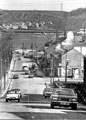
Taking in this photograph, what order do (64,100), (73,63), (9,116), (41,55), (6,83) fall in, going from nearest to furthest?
(9,116), (64,100), (6,83), (73,63), (41,55)

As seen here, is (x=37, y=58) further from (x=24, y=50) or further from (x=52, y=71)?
(x=52, y=71)

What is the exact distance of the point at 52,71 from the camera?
46531 millimetres

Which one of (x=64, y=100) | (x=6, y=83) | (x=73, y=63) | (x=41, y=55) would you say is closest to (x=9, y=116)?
(x=64, y=100)

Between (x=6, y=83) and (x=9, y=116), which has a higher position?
(x=9, y=116)

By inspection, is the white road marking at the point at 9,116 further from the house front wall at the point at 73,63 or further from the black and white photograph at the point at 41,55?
the house front wall at the point at 73,63

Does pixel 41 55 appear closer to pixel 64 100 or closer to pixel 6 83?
pixel 6 83

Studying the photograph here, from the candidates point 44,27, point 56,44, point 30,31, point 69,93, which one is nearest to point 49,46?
point 56,44

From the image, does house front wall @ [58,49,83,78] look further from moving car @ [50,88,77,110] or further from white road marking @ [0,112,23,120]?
white road marking @ [0,112,23,120]

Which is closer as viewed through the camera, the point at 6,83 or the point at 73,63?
the point at 6,83

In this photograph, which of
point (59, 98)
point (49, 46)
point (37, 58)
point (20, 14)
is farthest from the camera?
point (49, 46)

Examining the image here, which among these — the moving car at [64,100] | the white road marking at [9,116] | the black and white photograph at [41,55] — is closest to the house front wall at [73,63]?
the black and white photograph at [41,55]

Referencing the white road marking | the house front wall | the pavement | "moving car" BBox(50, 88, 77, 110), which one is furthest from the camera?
the house front wall

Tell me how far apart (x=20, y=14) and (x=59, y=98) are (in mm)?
27591

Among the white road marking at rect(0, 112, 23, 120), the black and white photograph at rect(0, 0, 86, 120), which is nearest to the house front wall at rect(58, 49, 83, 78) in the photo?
the black and white photograph at rect(0, 0, 86, 120)
